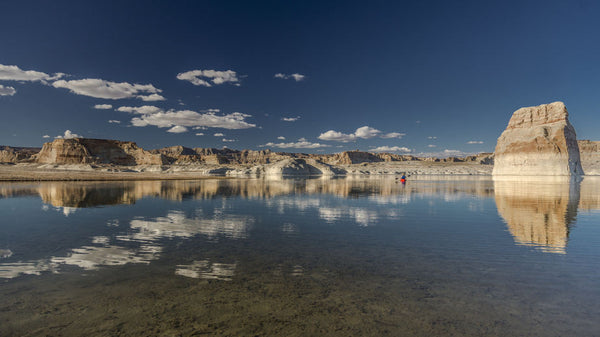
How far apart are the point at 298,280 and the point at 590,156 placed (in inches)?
7178

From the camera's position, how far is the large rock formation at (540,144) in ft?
216

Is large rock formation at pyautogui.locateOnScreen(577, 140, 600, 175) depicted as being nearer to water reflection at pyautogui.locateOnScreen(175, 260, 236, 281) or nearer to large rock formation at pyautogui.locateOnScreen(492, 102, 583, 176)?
large rock formation at pyautogui.locateOnScreen(492, 102, 583, 176)

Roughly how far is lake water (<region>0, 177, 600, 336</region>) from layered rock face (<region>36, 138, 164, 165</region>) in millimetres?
122432

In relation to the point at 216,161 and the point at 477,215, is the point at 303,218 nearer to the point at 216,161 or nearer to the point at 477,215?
the point at 477,215

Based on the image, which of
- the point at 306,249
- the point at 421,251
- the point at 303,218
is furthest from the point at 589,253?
the point at 303,218

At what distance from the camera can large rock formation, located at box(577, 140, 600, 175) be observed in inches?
4531

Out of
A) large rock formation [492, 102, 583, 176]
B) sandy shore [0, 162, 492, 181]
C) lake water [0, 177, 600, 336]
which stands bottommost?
lake water [0, 177, 600, 336]

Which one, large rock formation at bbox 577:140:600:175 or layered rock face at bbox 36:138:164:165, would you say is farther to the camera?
large rock formation at bbox 577:140:600:175

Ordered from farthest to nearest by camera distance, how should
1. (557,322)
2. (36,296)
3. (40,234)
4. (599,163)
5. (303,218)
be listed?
1. (599,163)
2. (303,218)
3. (40,234)
4. (36,296)
5. (557,322)

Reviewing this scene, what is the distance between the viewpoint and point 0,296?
5004mm

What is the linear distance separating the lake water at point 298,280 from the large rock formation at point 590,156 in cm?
14812

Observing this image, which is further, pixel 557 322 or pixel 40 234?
pixel 40 234

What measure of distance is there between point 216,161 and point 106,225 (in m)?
175

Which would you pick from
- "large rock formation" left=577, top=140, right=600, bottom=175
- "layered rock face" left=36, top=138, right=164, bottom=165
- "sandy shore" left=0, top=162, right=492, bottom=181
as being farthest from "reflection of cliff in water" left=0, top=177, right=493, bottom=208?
"large rock formation" left=577, top=140, right=600, bottom=175
